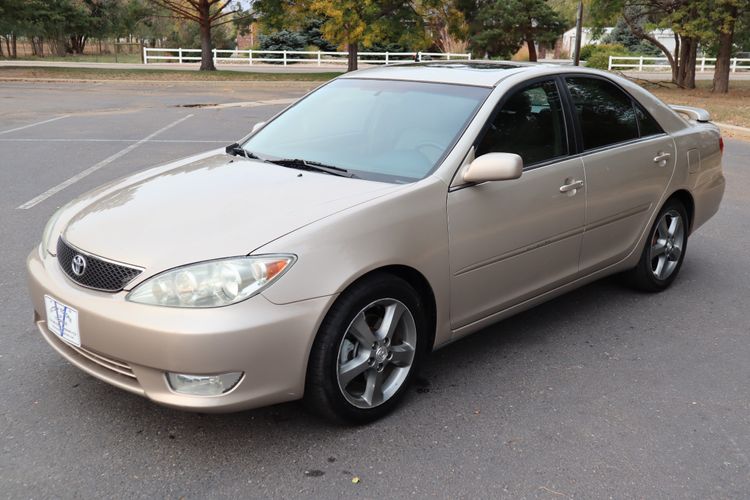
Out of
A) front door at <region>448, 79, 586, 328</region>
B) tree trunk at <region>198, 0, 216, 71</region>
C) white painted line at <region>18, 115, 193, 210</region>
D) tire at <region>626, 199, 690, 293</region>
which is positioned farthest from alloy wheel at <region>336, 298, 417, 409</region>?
tree trunk at <region>198, 0, 216, 71</region>

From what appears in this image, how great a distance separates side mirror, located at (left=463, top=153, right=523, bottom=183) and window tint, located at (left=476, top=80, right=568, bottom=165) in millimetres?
210

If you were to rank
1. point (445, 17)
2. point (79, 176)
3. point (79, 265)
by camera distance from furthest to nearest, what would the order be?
point (445, 17) < point (79, 176) < point (79, 265)

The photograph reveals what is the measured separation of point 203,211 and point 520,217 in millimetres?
1615

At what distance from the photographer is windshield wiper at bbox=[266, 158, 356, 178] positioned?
3.61 meters

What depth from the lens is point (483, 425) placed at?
3312mm

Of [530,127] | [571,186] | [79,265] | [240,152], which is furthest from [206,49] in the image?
[79,265]

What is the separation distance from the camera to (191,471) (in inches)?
115

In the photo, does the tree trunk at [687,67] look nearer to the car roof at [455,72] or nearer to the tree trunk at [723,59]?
the tree trunk at [723,59]

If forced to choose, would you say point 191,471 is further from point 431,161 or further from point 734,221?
point 734,221

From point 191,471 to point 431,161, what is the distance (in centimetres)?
181

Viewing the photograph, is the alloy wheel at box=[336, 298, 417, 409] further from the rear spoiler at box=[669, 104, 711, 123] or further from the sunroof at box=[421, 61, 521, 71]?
the rear spoiler at box=[669, 104, 711, 123]

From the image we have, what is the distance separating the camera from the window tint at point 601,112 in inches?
170

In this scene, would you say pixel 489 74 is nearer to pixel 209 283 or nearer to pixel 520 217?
pixel 520 217

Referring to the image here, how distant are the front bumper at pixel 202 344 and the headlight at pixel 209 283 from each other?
1.5 inches
